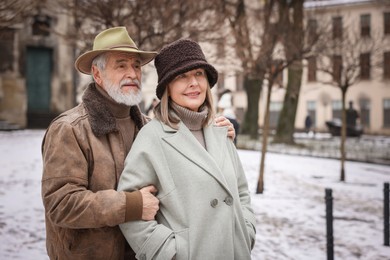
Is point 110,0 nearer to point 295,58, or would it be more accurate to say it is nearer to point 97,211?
point 295,58

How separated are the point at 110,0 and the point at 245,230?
693 cm

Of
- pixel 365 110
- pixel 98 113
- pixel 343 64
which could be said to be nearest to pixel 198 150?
pixel 98 113

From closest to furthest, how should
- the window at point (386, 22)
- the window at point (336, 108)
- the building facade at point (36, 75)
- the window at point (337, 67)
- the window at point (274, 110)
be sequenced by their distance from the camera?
1. the window at point (337, 67)
2. the building facade at point (36, 75)
3. the window at point (386, 22)
4. the window at point (336, 108)
5. the window at point (274, 110)

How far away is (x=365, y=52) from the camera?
47.3 ft

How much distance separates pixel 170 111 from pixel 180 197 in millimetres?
512

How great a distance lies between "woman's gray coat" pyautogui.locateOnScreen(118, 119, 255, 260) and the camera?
8.11 feet

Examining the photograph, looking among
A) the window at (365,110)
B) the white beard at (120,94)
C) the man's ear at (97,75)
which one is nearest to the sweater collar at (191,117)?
the white beard at (120,94)

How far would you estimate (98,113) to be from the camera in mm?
2715

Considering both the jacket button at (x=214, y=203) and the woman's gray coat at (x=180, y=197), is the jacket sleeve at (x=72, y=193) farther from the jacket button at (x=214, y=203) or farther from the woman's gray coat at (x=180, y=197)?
the jacket button at (x=214, y=203)

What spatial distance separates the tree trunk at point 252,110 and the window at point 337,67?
10056 mm

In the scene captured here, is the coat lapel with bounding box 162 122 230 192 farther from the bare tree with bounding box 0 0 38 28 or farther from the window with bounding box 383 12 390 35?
the window with bounding box 383 12 390 35

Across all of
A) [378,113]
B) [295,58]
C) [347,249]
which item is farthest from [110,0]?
[378,113]

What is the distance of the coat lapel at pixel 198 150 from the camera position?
256 cm

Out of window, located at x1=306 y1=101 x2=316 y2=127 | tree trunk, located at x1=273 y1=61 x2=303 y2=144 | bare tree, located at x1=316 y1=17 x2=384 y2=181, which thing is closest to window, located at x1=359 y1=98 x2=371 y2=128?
window, located at x1=306 y1=101 x2=316 y2=127
